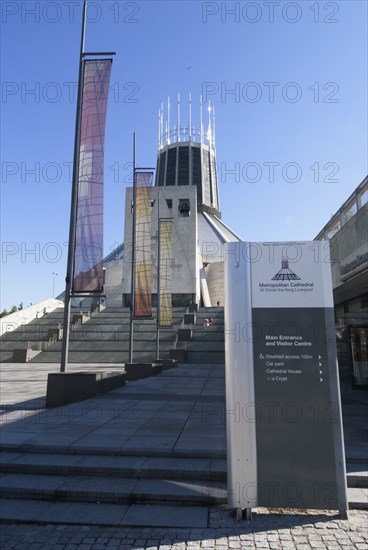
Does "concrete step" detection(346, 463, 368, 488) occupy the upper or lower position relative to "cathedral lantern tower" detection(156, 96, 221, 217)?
lower

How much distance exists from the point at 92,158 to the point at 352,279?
7.55 meters

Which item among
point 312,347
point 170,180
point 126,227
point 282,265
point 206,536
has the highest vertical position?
point 170,180

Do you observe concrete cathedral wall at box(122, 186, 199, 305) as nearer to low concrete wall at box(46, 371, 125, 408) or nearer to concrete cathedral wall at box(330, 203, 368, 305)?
concrete cathedral wall at box(330, 203, 368, 305)

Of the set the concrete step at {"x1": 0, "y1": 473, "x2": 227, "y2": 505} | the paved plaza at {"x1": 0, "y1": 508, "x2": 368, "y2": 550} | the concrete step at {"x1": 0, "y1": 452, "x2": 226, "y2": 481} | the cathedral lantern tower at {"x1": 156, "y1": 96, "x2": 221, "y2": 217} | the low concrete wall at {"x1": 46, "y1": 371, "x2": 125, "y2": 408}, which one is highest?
the cathedral lantern tower at {"x1": 156, "y1": 96, "x2": 221, "y2": 217}

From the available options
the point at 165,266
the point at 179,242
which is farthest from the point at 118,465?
the point at 179,242

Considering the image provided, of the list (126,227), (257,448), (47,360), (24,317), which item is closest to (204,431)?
(257,448)

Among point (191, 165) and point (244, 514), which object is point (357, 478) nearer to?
point (244, 514)

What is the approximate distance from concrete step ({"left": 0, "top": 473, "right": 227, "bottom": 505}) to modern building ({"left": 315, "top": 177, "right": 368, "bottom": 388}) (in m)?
6.41

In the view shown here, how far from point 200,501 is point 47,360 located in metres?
27.2

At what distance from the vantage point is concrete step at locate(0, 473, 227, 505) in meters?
4.75

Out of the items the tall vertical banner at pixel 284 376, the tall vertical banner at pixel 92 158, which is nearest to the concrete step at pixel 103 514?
the tall vertical banner at pixel 284 376

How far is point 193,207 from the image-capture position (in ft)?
206

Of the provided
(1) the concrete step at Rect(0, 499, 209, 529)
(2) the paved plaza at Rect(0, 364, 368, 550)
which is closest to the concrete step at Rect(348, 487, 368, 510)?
(2) the paved plaza at Rect(0, 364, 368, 550)

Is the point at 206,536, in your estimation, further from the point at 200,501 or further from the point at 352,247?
the point at 352,247
